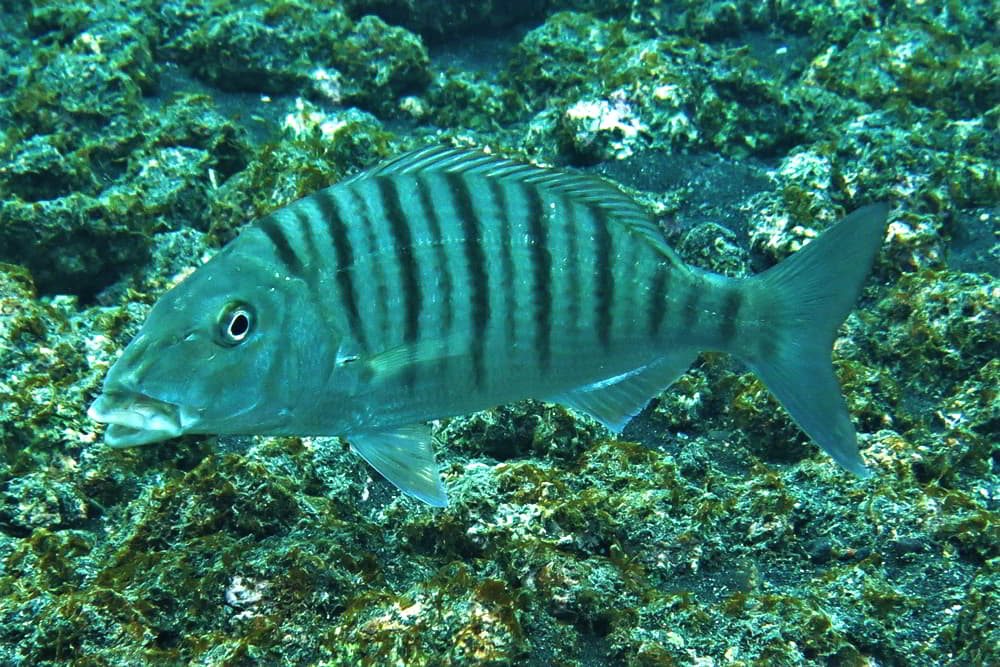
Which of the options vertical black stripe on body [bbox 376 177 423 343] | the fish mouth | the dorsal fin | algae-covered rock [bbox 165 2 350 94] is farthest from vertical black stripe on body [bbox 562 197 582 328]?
algae-covered rock [bbox 165 2 350 94]

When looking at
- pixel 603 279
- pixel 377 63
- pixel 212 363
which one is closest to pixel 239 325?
pixel 212 363

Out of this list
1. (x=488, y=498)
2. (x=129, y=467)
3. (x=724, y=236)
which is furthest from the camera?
(x=724, y=236)

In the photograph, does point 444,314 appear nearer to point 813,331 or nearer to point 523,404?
point 813,331

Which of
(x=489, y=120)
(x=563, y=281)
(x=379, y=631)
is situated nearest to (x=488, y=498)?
(x=379, y=631)

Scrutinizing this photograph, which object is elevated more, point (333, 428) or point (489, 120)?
point (489, 120)

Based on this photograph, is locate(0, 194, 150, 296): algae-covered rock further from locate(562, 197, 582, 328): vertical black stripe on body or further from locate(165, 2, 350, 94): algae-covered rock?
locate(562, 197, 582, 328): vertical black stripe on body

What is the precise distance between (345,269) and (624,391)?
3.53ft

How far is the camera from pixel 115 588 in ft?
8.23

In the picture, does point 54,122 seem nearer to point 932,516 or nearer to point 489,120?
point 489,120

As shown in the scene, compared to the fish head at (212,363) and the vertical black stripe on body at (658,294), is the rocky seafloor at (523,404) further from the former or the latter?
the vertical black stripe on body at (658,294)

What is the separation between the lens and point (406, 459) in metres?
2.36

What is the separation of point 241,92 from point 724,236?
16.7 feet

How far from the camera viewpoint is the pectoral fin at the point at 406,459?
231 cm

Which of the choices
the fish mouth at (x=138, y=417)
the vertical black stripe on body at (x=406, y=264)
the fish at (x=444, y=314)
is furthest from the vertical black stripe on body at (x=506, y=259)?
the fish mouth at (x=138, y=417)
